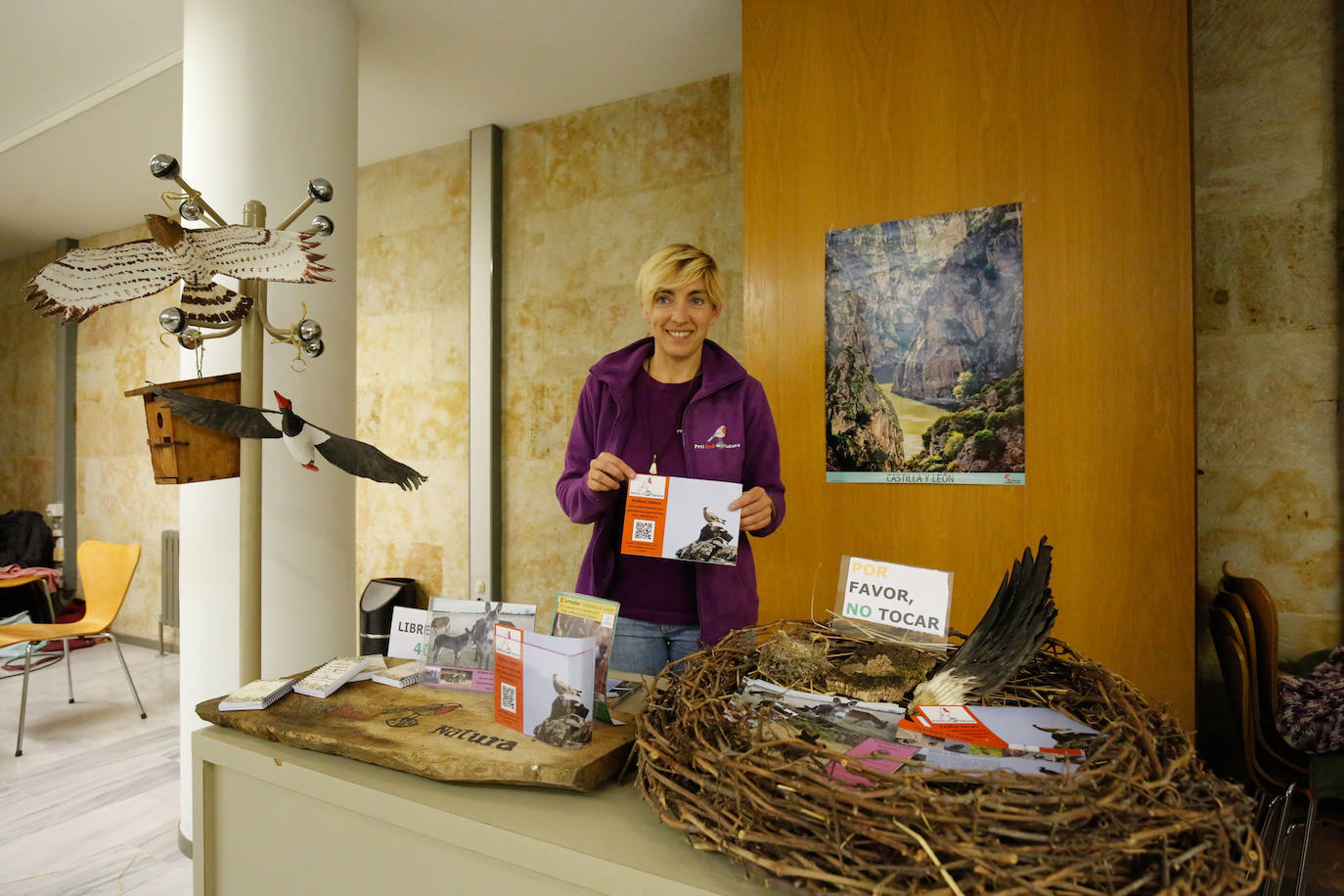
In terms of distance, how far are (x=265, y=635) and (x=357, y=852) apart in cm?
200

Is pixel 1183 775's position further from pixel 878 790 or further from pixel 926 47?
pixel 926 47

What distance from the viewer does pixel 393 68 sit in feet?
12.5

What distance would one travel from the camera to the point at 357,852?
1.05 meters

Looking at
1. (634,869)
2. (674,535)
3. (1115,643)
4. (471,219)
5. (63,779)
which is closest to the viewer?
(634,869)

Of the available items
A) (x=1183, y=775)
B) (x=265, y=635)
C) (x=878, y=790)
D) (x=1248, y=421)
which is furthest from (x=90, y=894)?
(x=1248, y=421)

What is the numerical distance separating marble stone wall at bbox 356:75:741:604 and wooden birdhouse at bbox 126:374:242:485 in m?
2.79

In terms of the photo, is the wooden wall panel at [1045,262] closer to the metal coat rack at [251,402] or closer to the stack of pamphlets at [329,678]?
the stack of pamphlets at [329,678]

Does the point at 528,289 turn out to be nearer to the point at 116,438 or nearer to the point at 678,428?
the point at 678,428

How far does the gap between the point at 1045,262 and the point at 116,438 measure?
23.6ft

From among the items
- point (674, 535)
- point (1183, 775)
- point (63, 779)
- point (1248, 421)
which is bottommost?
point (63, 779)

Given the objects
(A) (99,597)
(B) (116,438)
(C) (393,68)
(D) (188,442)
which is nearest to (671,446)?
(D) (188,442)

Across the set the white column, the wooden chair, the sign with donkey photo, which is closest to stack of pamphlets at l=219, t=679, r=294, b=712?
the sign with donkey photo

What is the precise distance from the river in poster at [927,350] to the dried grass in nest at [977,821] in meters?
1.78

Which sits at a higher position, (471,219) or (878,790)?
(471,219)
